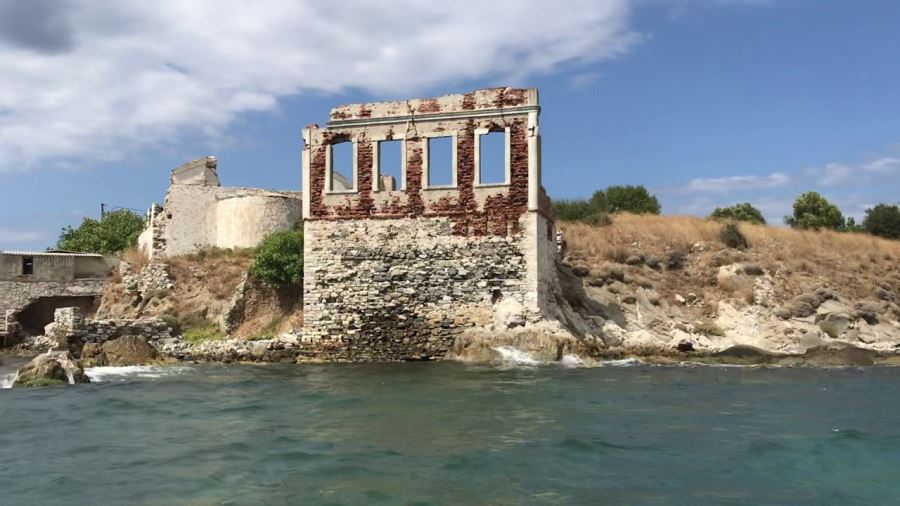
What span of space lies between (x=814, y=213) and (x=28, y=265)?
140ft

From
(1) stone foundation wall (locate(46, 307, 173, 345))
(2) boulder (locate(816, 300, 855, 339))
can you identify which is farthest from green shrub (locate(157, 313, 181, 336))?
(2) boulder (locate(816, 300, 855, 339))

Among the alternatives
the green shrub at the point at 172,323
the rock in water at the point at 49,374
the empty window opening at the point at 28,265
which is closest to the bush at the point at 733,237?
the green shrub at the point at 172,323

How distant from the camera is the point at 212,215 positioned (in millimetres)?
30359

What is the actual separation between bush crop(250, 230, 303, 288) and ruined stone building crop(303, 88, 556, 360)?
310 cm

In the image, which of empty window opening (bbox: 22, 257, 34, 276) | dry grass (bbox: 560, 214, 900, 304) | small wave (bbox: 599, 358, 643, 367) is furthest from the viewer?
empty window opening (bbox: 22, 257, 34, 276)

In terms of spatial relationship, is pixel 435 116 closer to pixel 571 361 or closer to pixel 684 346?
pixel 571 361

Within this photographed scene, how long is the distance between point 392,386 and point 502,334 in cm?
500

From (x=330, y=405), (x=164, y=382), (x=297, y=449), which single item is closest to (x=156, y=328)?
(x=164, y=382)

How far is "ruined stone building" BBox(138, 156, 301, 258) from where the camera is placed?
29281 mm

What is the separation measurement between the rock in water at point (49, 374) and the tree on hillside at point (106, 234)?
26861 millimetres

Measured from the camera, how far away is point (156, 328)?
23.1 m

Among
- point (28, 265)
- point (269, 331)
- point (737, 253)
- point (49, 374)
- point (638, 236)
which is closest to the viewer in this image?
point (49, 374)

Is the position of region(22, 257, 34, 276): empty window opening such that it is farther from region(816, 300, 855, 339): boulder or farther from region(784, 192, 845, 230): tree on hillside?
region(784, 192, 845, 230): tree on hillside

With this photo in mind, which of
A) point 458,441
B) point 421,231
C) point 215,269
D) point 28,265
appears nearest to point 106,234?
point 28,265
